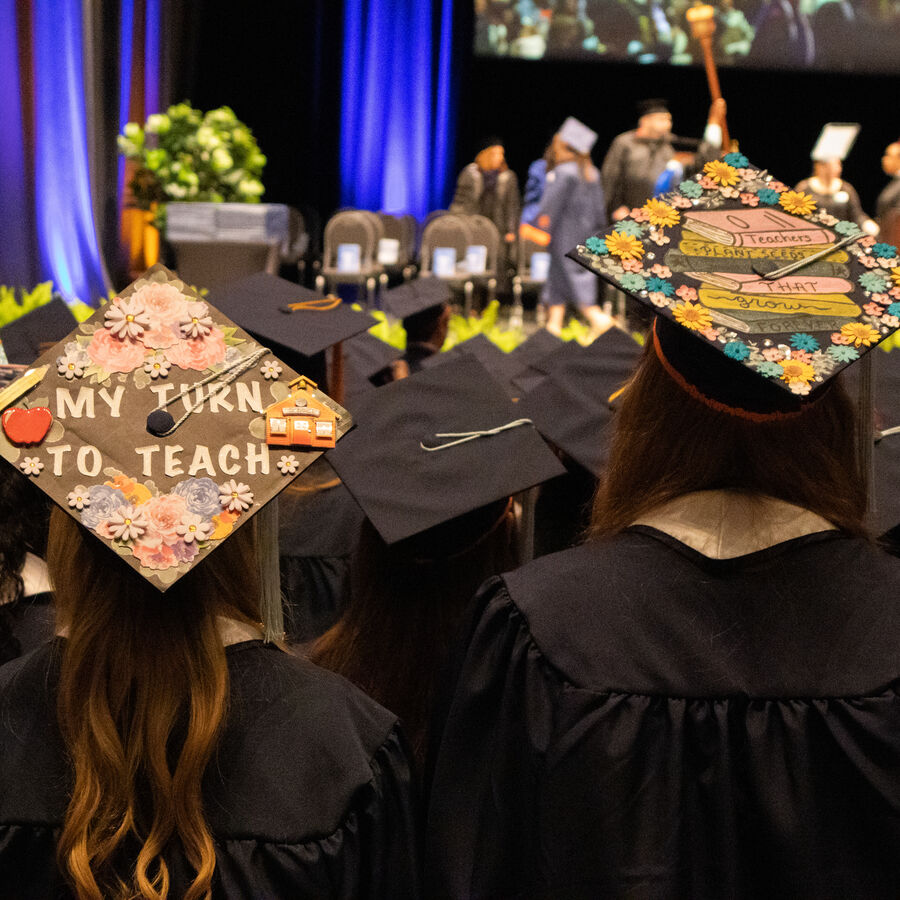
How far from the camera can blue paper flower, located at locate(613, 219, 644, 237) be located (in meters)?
1.50

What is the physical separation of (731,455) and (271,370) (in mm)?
617

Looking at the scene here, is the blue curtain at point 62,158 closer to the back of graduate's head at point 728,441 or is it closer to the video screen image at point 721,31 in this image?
the video screen image at point 721,31

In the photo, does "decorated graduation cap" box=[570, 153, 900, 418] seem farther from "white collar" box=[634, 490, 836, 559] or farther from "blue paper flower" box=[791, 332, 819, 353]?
"white collar" box=[634, 490, 836, 559]

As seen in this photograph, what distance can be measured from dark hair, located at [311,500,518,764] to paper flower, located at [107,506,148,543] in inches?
28.5

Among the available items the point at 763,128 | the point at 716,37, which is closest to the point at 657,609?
the point at 716,37

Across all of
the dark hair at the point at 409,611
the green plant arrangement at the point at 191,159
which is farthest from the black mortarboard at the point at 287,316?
the green plant arrangement at the point at 191,159

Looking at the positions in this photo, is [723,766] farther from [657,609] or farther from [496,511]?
[496,511]

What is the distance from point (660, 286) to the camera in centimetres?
143

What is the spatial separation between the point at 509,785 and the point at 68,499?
2.23ft

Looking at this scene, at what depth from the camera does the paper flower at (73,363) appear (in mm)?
1243

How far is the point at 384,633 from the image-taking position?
184 cm

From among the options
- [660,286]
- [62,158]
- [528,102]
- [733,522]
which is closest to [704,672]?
[733,522]

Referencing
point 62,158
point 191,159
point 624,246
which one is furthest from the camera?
point 191,159

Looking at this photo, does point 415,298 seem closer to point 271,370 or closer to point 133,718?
point 271,370
